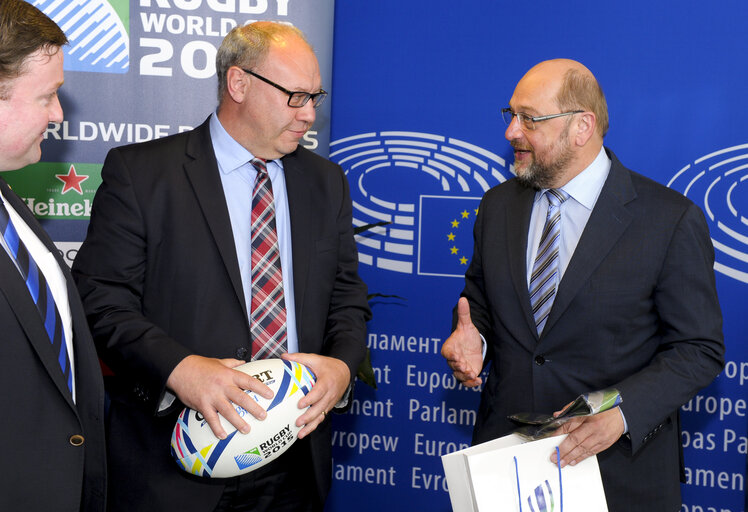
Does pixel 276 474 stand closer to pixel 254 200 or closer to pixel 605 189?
pixel 254 200

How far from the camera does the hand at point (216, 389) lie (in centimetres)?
184

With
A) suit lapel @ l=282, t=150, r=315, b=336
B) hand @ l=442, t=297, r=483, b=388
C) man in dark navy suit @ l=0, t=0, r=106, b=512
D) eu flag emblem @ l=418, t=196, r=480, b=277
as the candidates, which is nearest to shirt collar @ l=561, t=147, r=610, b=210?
hand @ l=442, t=297, r=483, b=388

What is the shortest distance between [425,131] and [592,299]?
1.61 metres

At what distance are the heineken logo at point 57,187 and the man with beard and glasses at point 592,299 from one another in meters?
1.83

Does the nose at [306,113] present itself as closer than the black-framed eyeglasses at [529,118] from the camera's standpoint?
Yes

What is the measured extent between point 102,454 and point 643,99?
9.24ft

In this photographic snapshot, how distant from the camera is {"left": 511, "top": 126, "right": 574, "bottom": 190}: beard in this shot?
8.16 ft

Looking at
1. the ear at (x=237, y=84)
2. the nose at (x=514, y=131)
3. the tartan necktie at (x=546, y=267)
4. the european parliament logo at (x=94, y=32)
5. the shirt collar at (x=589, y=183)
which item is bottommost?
the tartan necktie at (x=546, y=267)

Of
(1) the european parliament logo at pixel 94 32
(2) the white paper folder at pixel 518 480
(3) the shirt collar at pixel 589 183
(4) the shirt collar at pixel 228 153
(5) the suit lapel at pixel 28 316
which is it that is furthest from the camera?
(1) the european parliament logo at pixel 94 32

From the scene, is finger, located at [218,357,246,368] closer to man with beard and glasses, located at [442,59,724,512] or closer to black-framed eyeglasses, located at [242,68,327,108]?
man with beard and glasses, located at [442,59,724,512]

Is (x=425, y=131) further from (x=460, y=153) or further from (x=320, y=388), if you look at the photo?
(x=320, y=388)

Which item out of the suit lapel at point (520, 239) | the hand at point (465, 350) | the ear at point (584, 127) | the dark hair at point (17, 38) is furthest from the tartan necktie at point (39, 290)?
the ear at point (584, 127)

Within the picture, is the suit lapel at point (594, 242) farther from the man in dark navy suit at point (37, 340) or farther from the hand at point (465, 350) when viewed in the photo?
the man in dark navy suit at point (37, 340)

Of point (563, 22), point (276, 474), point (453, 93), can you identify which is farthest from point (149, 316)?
point (563, 22)
